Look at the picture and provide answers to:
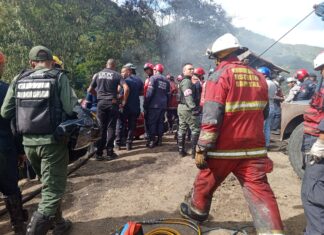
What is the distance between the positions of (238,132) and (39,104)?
188cm

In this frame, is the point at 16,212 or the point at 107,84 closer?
the point at 16,212

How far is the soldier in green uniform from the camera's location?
6.48 metres

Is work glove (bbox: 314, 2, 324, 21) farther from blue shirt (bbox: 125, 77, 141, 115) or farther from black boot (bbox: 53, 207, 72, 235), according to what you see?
black boot (bbox: 53, 207, 72, 235)

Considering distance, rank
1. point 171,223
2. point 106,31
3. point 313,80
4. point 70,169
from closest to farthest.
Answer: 1. point 171,223
2. point 70,169
3. point 313,80
4. point 106,31

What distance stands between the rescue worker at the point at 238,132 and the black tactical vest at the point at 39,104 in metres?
1.41

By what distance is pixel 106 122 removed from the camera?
6.52 meters

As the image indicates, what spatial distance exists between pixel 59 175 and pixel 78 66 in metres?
15.7

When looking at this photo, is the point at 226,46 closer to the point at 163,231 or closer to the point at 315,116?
the point at 315,116

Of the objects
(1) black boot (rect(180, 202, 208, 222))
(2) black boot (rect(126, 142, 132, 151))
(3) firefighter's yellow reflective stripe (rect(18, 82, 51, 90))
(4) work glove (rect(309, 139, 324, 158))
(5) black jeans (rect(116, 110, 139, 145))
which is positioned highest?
(3) firefighter's yellow reflective stripe (rect(18, 82, 51, 90))

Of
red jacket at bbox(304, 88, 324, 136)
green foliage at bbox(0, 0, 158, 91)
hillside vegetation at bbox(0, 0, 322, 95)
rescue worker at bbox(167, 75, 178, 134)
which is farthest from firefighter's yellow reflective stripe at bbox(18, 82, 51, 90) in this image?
green foliage at bbox(0, 0, 158, 91)

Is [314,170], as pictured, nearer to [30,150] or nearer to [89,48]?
[30,150]

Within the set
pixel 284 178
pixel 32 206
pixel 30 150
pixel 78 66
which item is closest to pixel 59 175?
pixel 30 150

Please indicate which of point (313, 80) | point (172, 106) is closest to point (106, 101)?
point (172, 106)

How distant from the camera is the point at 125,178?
536 centimetres
